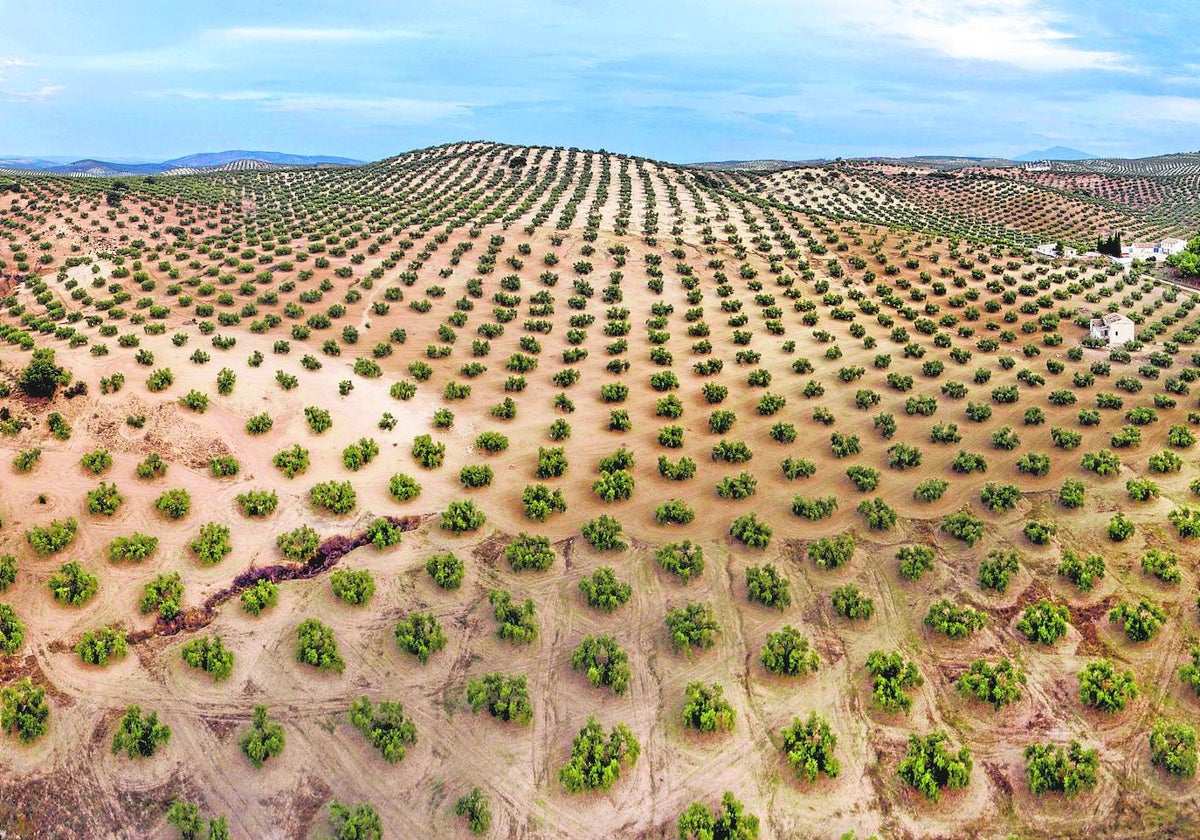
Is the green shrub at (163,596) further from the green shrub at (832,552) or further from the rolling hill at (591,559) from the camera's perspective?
the green shrub at (832,552)

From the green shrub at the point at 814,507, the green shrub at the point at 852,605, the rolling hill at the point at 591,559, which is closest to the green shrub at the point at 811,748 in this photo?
the rolling hill at the point at 591,559

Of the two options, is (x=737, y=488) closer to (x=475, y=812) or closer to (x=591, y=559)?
(x=591, y=559)

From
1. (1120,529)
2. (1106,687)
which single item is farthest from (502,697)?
(1120,529)

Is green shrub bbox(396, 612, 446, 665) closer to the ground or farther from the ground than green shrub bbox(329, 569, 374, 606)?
closer to the ground

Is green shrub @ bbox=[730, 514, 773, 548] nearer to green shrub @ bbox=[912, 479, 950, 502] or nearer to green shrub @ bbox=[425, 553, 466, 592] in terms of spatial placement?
green shrub @ bbox=[912, 479, 950, 502]

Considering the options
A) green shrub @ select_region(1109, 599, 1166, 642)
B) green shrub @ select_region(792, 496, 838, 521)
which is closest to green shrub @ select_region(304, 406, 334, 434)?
green shrub @ select_region(792, 496, 838, 521)
